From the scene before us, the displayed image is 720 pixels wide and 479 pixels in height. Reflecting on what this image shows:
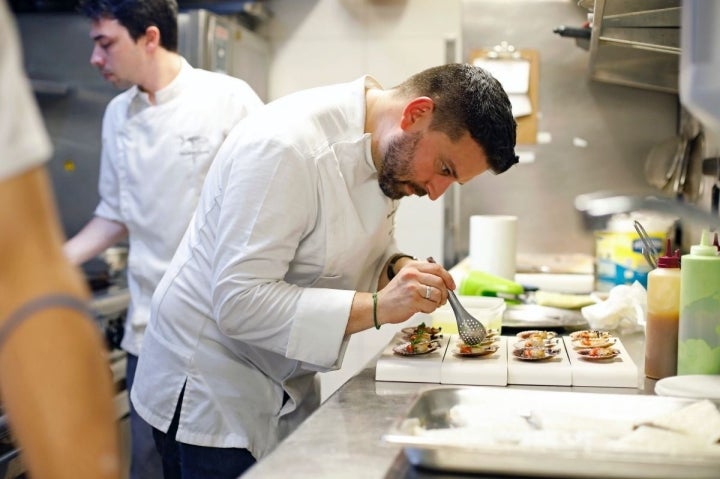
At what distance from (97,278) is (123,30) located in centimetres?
82

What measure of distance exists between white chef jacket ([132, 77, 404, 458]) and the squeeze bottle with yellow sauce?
495 millimetres

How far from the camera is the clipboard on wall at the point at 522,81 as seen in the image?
3223 millimetres

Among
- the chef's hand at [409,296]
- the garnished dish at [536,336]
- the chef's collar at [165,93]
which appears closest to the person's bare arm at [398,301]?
the chef's hand at [409,296]

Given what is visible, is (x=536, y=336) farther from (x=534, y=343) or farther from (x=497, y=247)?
(x=497, y=247)

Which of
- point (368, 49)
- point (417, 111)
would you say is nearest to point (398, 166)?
point (417, 111)

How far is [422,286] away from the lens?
1405mm

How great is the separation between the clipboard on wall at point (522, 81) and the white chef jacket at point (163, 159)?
1298 millimetres

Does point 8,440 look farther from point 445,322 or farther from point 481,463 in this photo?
point 481,463

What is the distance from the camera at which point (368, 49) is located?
3.40 metres

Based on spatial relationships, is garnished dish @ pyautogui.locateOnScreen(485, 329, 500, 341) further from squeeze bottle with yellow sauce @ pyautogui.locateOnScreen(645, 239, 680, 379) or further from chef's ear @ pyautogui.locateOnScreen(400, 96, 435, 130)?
chef's ear @ pyautogui.locateOnScreen(400, 96, 435, 130)

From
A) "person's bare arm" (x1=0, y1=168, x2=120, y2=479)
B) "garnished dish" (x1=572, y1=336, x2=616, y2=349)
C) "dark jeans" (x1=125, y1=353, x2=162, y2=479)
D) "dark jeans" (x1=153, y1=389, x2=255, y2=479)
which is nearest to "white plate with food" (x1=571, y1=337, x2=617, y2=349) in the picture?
"garnished dish" (x1=572, y1=336, x2=616, y2=349)

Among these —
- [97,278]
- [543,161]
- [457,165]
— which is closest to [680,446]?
[457,165]

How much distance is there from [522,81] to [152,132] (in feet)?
5.12

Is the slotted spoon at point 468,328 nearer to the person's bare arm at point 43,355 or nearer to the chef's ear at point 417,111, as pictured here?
the chef's ear at point 417,111
